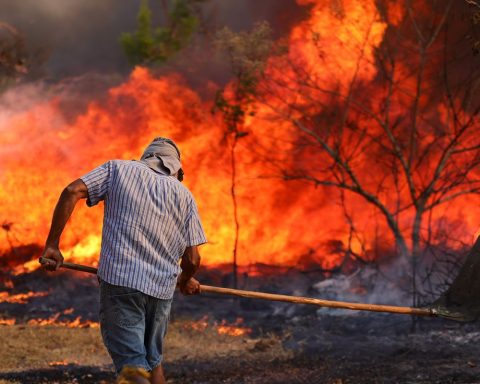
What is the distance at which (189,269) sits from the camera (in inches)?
172

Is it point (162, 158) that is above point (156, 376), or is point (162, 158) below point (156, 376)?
above

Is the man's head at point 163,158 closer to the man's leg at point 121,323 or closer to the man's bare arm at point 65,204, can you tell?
the man's bare arm at point 65,204

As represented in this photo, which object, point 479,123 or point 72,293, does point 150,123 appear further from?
point 479,123

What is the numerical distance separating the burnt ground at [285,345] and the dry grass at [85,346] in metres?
0.03

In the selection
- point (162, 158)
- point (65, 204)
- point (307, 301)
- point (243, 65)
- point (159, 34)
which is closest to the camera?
point (65, 204)

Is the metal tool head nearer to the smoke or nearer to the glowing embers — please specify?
the glowing embers

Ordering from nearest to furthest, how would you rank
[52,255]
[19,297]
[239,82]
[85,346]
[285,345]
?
[52,255] → [85,346] → [285,345] → [19,297] → [239,82]

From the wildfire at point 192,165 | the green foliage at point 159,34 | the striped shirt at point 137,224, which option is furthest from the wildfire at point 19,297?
the green foliage at point 159,34

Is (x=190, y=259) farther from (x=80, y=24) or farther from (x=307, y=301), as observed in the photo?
(x=80, y=24)

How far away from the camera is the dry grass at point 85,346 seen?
7.59 metres

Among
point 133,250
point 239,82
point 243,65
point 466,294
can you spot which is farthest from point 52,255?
point 239,82

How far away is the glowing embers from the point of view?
984 centimetres

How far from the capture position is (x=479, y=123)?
1178 cm

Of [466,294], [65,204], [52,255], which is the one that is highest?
[65,204]
